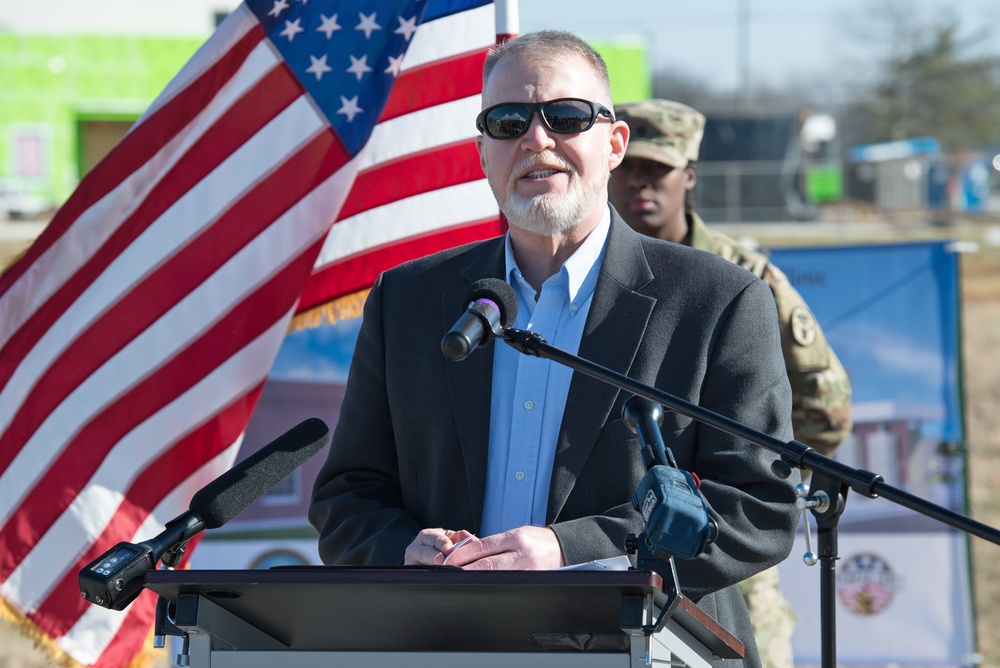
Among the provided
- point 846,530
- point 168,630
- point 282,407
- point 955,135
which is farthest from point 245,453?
point 955,135

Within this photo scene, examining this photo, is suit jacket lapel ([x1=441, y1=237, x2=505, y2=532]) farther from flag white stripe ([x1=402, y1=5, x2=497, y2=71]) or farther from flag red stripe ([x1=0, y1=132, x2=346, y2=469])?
flag white stripe ([x1=402, y1=5, x2=497, y2=71])

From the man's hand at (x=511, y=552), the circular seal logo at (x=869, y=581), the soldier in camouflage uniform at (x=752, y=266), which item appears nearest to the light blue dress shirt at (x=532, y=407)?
the man's hand at (x=511, y=552)

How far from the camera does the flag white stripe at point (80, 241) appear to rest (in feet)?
14.9

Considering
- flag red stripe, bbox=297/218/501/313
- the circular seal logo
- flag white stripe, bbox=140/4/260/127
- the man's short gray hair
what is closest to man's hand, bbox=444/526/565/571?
the man's short gray hair

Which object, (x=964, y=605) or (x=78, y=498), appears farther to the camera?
(x=964, y=605)

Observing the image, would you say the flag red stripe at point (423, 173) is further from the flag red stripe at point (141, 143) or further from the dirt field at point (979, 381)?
the dirt field at point (979, 381)

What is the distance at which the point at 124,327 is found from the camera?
4.49 meters

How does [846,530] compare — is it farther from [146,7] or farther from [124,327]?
[146,7]

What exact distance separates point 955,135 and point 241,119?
53.3 metres

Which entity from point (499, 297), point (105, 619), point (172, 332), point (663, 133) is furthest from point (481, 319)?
point (663, 133)

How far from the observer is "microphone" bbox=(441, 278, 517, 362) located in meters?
2.36

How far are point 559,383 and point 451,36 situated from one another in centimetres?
193

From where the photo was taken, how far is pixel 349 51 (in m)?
Answer: 4.54

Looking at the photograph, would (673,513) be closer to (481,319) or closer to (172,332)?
(481,319)
